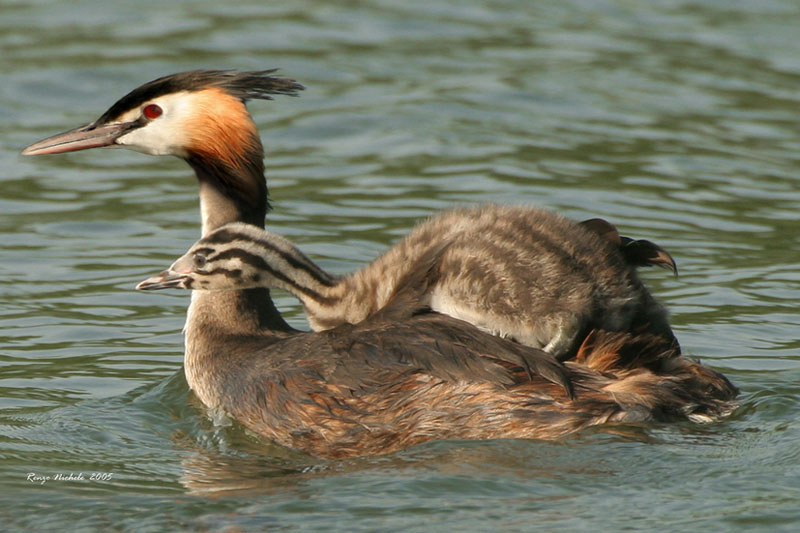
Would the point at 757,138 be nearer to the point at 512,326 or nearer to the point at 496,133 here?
the point at 496,133

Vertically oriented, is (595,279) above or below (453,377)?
above

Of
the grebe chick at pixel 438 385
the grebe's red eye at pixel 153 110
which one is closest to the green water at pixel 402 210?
the grebe chick at pixel 438 385

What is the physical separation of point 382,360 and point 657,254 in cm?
141

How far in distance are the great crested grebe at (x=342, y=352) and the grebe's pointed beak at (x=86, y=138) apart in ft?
0.41

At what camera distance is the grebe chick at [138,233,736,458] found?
713 centimetres

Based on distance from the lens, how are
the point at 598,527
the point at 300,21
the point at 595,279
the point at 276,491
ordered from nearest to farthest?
the point at 598,527 < the point at 276,491 < the point at 595,279 < the point at 300,21

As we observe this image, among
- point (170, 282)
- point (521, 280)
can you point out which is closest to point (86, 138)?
point (170, 282)

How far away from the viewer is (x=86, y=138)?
342 inches

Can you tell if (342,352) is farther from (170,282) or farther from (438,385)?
(170,282)

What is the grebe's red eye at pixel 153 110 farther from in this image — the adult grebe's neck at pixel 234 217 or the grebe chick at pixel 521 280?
the grebe chick at pixel 521 280

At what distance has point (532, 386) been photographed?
7.16 metres

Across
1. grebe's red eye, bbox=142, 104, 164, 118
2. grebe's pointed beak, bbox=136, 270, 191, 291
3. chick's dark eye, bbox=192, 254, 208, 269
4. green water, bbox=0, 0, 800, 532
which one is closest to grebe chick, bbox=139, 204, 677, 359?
green water, bbox=0, 0, 800, 532

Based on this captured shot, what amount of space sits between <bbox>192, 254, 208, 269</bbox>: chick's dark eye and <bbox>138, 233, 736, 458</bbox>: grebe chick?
2.09 feet

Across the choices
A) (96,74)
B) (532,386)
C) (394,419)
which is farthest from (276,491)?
(96,74)
